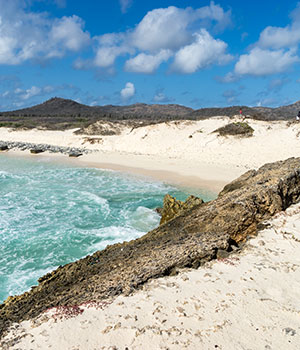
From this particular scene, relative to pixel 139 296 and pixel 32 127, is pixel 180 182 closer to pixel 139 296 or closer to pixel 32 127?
pixel 139 296

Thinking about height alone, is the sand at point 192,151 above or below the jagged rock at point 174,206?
above

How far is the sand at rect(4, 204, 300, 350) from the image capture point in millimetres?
3785

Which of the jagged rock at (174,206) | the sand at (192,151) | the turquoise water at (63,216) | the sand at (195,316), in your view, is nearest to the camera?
the sand at (195,316)

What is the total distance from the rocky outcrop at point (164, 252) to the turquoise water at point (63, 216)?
8.22ft

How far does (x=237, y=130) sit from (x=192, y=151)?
5375 millimetres

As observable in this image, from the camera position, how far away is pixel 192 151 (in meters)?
28.2

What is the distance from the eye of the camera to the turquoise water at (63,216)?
30.1 ft

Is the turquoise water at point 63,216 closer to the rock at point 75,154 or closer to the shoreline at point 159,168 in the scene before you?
the shoreline at point 159,168

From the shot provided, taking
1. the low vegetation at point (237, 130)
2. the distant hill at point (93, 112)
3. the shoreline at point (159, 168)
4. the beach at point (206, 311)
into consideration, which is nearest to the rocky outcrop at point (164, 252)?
the beach at point (206, 311)

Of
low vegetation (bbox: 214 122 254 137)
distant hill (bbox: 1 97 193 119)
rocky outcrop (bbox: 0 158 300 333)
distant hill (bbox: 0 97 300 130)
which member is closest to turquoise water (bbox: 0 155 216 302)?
rocky outcrop (bbox: 0 158 300 333)

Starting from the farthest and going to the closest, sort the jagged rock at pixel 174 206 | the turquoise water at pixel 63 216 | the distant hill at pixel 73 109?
the distant hill at pixel 73 109
the jagged rock at pixel 174 206
the turquoise water at pixel 63 216

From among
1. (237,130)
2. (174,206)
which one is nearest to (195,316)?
(174,206)

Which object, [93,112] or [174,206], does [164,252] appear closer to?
[174,206]

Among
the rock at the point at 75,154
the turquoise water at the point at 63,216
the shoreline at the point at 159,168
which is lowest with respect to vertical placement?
the turquoise water at the point at 63,216
